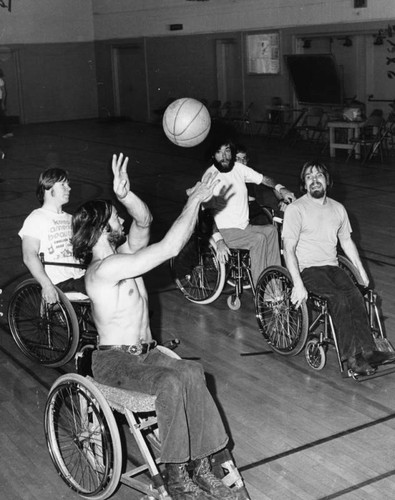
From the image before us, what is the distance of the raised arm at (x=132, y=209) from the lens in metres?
3.84

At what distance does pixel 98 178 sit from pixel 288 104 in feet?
18.2

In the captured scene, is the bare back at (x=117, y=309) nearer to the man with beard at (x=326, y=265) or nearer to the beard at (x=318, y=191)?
the man with beard at (x=326, y=265)

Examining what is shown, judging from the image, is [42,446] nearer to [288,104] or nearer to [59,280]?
[59,280]

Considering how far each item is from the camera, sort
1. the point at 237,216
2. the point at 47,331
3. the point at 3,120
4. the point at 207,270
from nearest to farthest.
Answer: the point at 47,331 < the point at 237,216 < the point at 207,270 < the point at 3,120

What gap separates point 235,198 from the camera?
20.3ft

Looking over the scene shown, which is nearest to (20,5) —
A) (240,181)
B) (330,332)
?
(240,181)

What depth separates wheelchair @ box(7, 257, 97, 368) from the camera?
4.88 meters

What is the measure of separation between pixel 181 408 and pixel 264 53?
47.5 feet

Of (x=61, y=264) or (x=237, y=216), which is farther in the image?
(x=237, y=216)

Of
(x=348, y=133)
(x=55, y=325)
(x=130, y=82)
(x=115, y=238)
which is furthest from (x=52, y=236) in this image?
(x=130, y=82)

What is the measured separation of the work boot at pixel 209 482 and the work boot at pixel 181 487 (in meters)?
0.03

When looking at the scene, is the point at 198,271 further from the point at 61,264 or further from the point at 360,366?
the point at 360,366

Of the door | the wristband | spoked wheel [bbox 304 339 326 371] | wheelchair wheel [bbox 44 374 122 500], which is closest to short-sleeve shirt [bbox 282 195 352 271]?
spoked wheel [bbox 304 339 326 371]

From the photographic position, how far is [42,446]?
13.7 ft
